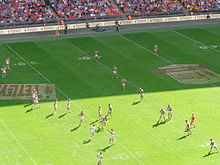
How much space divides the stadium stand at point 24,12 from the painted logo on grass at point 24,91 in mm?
28362

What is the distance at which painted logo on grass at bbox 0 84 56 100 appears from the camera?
77.0m

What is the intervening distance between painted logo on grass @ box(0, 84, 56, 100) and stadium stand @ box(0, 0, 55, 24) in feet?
93.1

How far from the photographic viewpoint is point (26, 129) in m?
67.8

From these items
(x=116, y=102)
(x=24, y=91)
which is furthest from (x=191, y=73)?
(x=24, y=91)

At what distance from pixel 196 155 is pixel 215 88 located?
2047cm

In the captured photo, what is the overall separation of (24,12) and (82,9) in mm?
10540

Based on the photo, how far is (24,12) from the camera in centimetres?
10950

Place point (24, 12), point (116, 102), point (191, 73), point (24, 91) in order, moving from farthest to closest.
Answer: point (24, 12), point (191, 73), point (24, 91), point (116, 102)

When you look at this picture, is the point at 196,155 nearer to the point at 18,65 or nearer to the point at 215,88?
the point at 215,88

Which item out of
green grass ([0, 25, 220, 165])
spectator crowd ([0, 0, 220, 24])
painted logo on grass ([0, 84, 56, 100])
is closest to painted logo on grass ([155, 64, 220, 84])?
green grass ([0, 25, 220, 165])

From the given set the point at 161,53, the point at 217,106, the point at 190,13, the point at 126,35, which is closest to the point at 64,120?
the point at 217,106

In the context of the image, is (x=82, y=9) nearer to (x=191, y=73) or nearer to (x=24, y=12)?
(x=24, y=12)

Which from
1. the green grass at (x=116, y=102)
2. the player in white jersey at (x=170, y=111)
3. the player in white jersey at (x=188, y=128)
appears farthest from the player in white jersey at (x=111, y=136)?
the player in white jersey at (x=170, y=111)

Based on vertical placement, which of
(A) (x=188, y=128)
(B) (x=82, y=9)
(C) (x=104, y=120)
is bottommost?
(A) (x=188, y=128)
